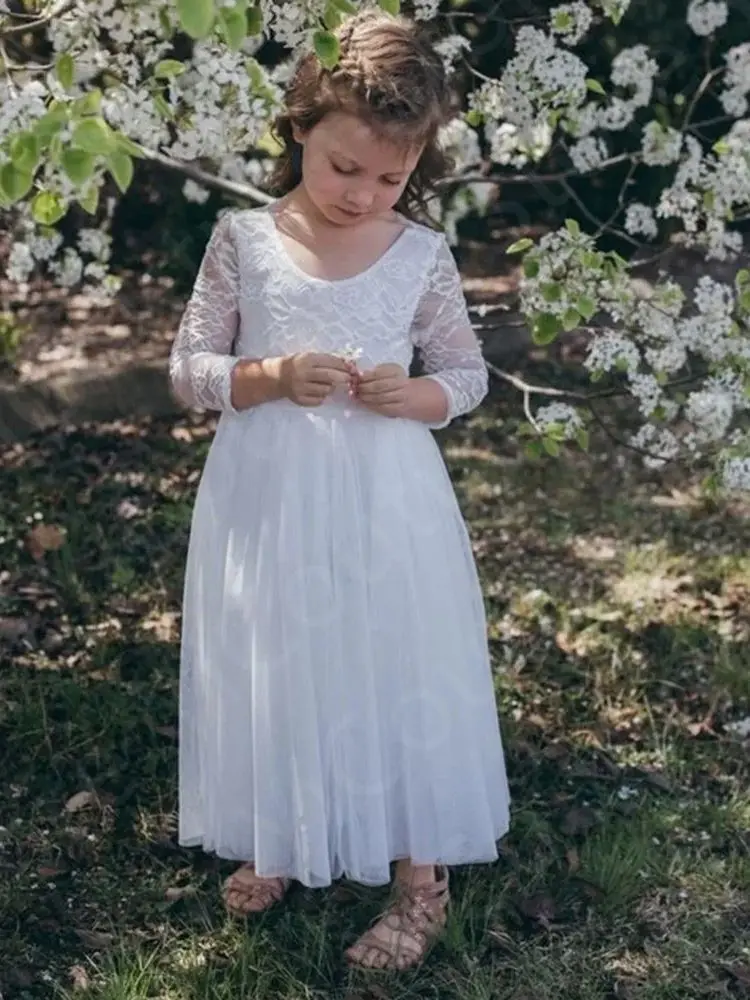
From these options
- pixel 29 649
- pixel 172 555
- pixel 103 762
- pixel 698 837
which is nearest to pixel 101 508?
pixel 172 555

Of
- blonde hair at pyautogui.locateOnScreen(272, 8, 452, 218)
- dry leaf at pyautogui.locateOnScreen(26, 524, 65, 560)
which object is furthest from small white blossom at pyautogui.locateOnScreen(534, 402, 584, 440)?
dry leaf at pyautogui.locateOnScreen(26, 524, 65, 560)

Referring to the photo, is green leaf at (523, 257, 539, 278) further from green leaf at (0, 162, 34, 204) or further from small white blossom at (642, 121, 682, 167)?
green leaf at (0, 162, 34, 204)

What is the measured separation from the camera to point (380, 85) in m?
2.15

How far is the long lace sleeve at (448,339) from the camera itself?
2379 mm

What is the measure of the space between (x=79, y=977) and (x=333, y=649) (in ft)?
2.17

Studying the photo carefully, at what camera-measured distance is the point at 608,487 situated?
4.56m

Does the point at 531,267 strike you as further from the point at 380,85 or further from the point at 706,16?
the point at 706,16

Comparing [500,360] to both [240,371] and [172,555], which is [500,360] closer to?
[172,555]

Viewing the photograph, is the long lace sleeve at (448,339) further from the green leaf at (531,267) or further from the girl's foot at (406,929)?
the girl's foot at (406,929)

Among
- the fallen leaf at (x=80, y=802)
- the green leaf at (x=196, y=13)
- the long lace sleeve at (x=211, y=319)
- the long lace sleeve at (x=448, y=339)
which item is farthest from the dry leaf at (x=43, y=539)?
the green leaf at (x=196, y=13)

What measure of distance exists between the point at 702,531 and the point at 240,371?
7.45 ft

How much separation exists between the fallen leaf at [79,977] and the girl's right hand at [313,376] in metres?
0.96

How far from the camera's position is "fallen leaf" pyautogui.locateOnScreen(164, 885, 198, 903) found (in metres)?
2.67

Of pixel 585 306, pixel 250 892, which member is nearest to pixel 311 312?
pixel 585 306
